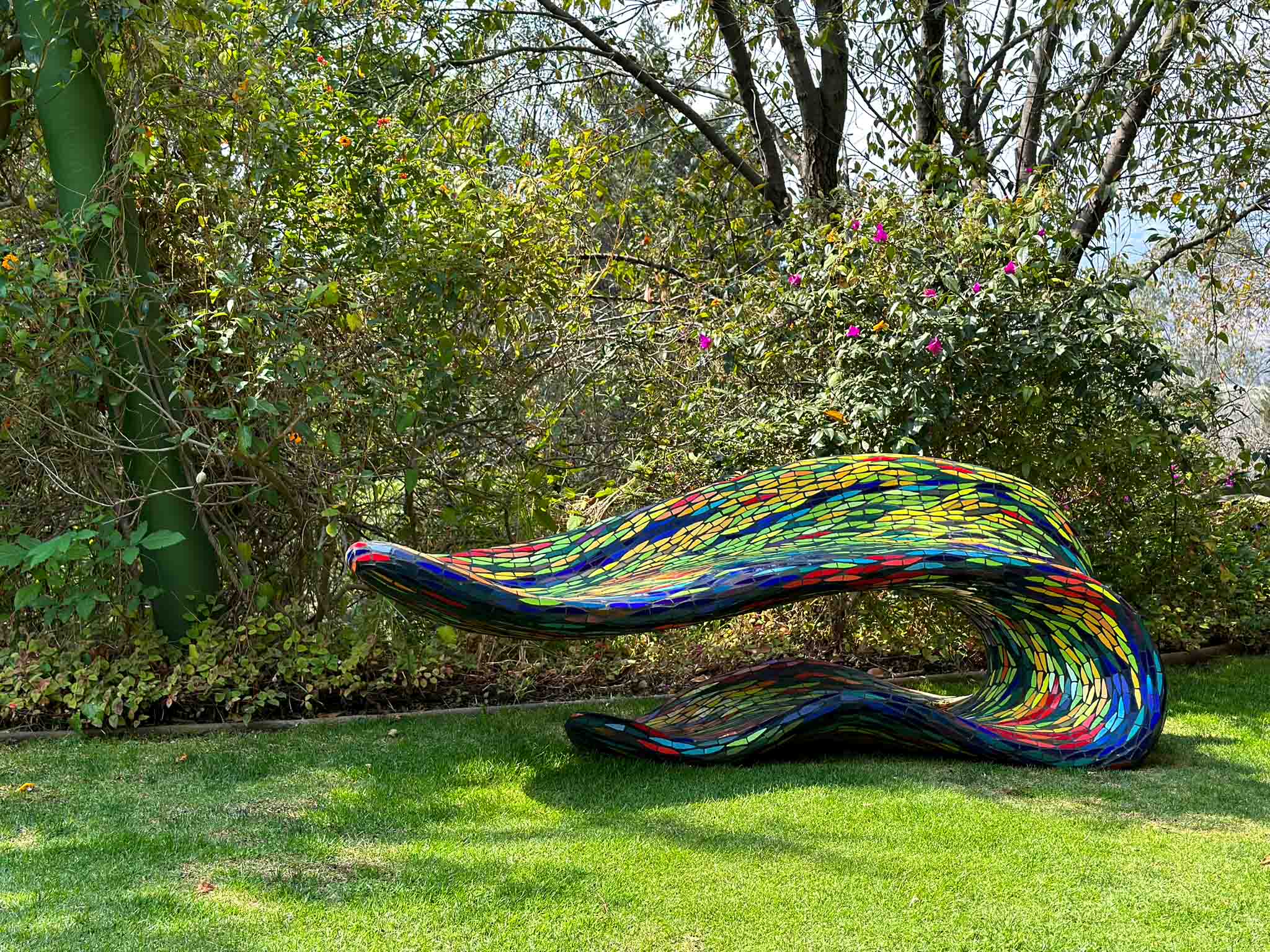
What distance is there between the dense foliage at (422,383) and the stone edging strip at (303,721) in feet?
0.29

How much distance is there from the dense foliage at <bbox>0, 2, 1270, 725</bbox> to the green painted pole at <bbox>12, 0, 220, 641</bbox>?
0.17 feet

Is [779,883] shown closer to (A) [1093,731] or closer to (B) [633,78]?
(A) [1093,731]

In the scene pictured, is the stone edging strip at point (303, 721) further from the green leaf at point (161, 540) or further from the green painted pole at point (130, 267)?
the green leaf at point (161, 540)

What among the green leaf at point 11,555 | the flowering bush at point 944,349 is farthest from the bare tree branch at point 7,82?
the flowering bush at point 944,349

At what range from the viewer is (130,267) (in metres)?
4.93

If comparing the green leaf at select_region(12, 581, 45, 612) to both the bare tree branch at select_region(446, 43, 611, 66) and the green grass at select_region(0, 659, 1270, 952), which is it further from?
the bare tree branch at select_region(446, 43, 611, 66)

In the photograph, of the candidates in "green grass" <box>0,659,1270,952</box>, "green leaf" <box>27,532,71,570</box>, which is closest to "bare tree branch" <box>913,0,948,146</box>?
"green grass" <box>0,659,1270,952</box>

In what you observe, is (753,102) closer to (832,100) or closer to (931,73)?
(832,100)

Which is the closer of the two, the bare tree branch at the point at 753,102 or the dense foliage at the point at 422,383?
the dense foliage at the point at 422,383

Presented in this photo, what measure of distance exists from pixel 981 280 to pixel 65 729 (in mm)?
4747

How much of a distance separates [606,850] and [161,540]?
7.73 feet

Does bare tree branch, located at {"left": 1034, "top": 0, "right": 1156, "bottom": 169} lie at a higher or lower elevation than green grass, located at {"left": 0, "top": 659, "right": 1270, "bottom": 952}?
higher

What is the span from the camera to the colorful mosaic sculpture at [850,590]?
3.86 meters

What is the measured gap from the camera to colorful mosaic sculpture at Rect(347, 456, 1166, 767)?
12.6 feet
